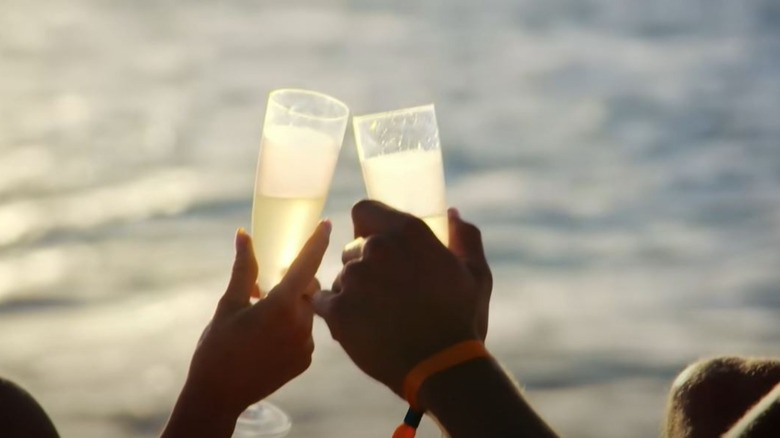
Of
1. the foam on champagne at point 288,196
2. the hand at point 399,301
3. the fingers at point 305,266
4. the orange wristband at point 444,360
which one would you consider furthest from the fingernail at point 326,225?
the orange wristband at point 444,360

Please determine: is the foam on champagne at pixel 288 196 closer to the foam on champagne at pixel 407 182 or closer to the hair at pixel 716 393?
the foam on champagne at pixel 407 182

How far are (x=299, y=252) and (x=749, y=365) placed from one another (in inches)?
41.6

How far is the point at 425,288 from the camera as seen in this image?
1874 millimetres

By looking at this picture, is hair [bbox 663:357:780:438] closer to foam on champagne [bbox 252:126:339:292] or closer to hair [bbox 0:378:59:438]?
foam on champagne [bbox 252:126:339:292]

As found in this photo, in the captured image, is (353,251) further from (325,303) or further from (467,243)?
(467,243)

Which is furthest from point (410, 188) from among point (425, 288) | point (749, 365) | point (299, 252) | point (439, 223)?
point (749, 365)

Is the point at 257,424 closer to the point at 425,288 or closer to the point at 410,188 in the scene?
the point at 410,188

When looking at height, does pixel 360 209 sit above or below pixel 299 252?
above

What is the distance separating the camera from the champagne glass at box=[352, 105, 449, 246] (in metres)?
2.52

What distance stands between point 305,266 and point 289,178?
0.99 feet

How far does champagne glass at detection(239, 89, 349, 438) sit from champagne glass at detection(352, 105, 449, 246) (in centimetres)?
10

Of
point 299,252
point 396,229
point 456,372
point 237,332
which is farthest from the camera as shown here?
point 299,252

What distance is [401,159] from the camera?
8.31 ft

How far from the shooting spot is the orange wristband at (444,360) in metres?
1.80
